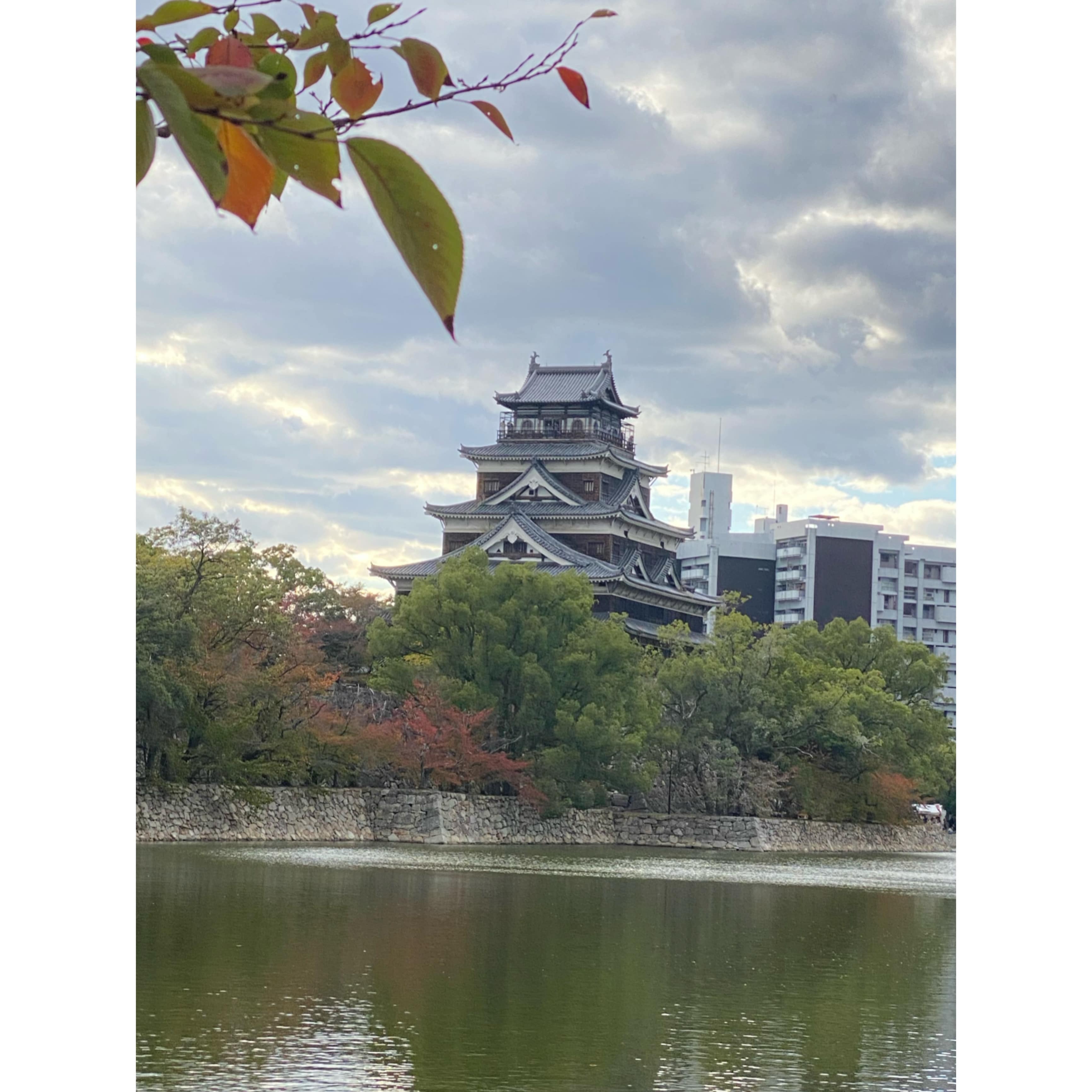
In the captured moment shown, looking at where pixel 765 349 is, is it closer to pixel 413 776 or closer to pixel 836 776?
pixel 836 776

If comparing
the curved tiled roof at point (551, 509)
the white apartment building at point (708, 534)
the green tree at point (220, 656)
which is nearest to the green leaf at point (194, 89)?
the green tree at point (220, 656)

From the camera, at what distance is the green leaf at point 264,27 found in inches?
23.5

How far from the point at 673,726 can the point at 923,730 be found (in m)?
3.91

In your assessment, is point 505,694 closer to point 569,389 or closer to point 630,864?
point 630,864

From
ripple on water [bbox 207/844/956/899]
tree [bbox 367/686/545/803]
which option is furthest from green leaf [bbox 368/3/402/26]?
tree [bbox 367/686/545/803]

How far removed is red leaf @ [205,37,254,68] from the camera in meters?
0.52

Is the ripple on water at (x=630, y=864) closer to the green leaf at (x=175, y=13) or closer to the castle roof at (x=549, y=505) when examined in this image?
the castle roof at (x=549, y=505)

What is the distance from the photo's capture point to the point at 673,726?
52.1ft

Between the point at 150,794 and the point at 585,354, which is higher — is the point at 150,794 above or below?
below

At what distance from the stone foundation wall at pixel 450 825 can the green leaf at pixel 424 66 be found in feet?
35.9

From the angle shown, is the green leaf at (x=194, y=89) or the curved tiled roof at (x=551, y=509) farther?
the curved tiled roof at (x=551, y=509)

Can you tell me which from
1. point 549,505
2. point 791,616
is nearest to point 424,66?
point 549,505

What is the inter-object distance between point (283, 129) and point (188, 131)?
0.05 m

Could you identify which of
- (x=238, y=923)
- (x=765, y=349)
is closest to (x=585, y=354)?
(x=765, y=349)
